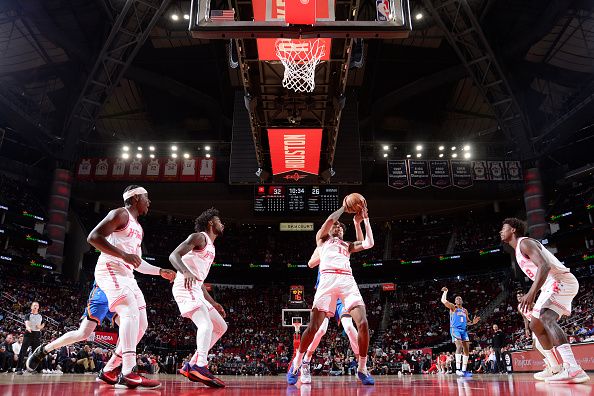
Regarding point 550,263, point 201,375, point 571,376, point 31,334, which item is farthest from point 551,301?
point 31,334

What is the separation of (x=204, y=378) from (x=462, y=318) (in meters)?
7.95

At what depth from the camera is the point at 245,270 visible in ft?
108

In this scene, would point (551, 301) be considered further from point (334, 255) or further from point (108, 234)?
point (108, 234)

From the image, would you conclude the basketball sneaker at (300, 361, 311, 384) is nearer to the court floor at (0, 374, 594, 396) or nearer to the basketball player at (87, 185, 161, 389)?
the court floor at (0, 374, 594, 396)

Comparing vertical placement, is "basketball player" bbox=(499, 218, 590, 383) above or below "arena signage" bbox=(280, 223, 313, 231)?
below

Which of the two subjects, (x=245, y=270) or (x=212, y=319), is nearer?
(x=212, y=319)

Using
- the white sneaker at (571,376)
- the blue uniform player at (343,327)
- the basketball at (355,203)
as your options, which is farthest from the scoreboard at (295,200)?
the white sneaker at (571,376)

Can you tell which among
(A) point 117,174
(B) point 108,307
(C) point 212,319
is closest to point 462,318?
(C) point 212,319

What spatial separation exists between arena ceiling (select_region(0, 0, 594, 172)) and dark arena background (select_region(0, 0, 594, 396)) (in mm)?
117

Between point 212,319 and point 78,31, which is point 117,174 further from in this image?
point 212,319

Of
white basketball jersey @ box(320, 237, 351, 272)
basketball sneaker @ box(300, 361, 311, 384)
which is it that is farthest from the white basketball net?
basketball sneaker @ box(300, 361, 311, 384)

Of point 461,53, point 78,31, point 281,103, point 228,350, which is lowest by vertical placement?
point 228,350

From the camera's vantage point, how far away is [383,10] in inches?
285

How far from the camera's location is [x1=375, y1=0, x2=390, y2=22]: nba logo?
7.20 meters
